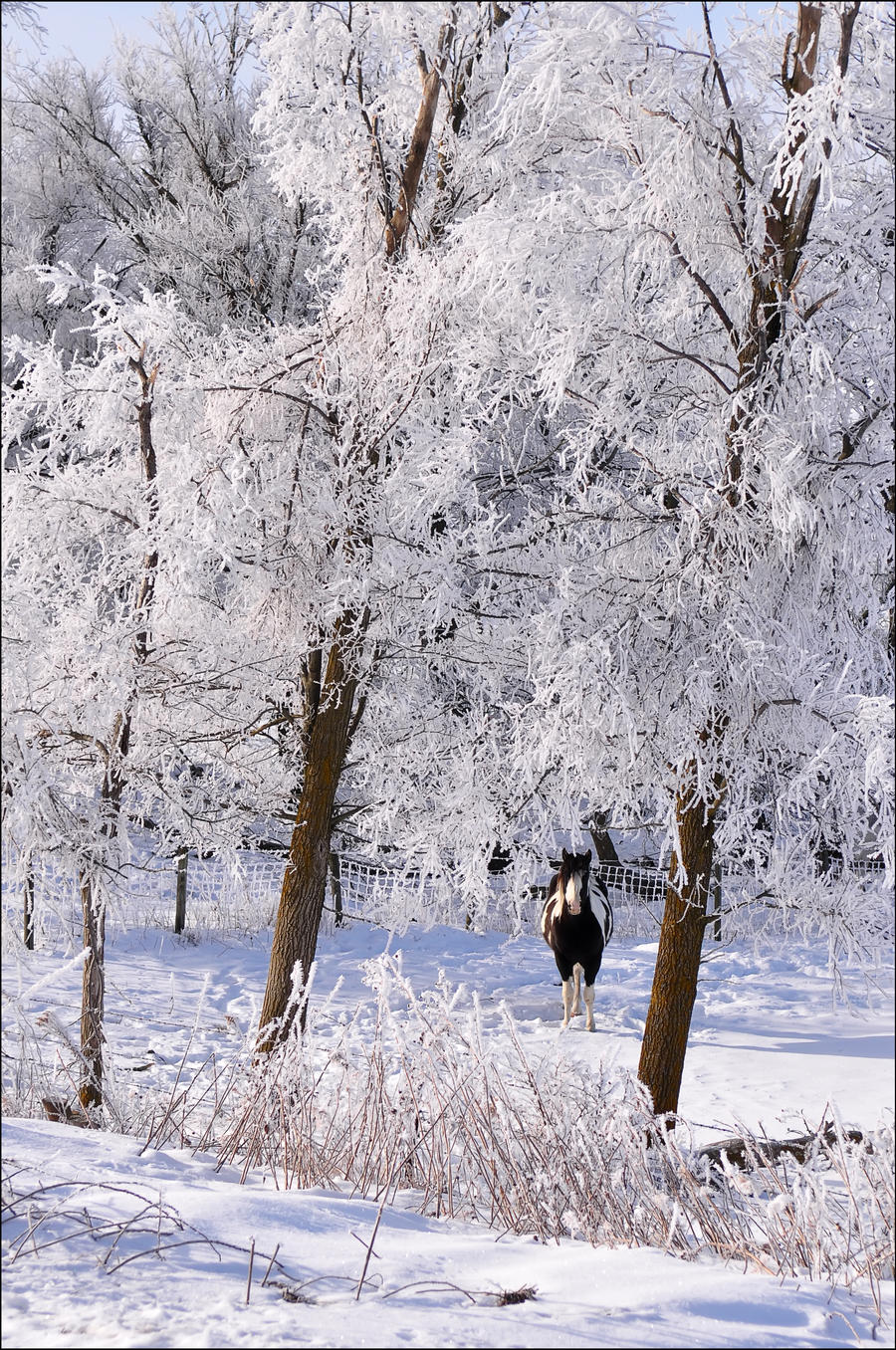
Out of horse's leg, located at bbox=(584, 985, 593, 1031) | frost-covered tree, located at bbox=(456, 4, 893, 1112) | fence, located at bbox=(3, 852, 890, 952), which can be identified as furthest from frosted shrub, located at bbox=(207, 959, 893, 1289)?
horse's leg, located at bbox=(584, 985, 593, 1031)

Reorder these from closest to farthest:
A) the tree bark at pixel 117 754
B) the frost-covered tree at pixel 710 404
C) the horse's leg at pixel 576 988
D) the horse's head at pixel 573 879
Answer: the frost-covered tree at pixel 710 404, the tree bark at pixel 117 754, the horse's head at pixel 573 879, the horse's leg at pixel 576 988

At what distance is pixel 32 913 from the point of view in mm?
4070

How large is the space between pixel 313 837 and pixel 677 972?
201cm

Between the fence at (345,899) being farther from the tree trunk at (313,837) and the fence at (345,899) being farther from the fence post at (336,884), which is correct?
the tree trunk at (313,837)

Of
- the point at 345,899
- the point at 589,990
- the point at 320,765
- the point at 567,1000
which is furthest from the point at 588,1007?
the point at 345,899

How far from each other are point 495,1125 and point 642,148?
3812 millimetres

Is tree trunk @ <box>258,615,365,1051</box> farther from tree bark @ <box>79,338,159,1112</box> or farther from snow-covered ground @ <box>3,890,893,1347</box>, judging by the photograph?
snow-covered ground @ <box>3,890,893,1347</box>

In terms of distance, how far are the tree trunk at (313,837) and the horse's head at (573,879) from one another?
2549 millimetres

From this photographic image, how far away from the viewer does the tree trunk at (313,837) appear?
5.93 m

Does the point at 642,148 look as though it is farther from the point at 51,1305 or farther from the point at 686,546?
the point at 51,1305

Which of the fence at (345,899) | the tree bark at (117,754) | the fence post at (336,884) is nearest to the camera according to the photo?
the tree bark at (117,754)

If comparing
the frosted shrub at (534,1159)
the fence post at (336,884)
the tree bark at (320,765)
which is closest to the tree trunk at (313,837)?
the tree bark at (320,765)

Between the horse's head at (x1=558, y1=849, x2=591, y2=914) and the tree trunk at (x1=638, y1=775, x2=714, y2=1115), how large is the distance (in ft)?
9.31

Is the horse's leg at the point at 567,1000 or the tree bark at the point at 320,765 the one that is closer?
the tree bark at the point at 320,765
